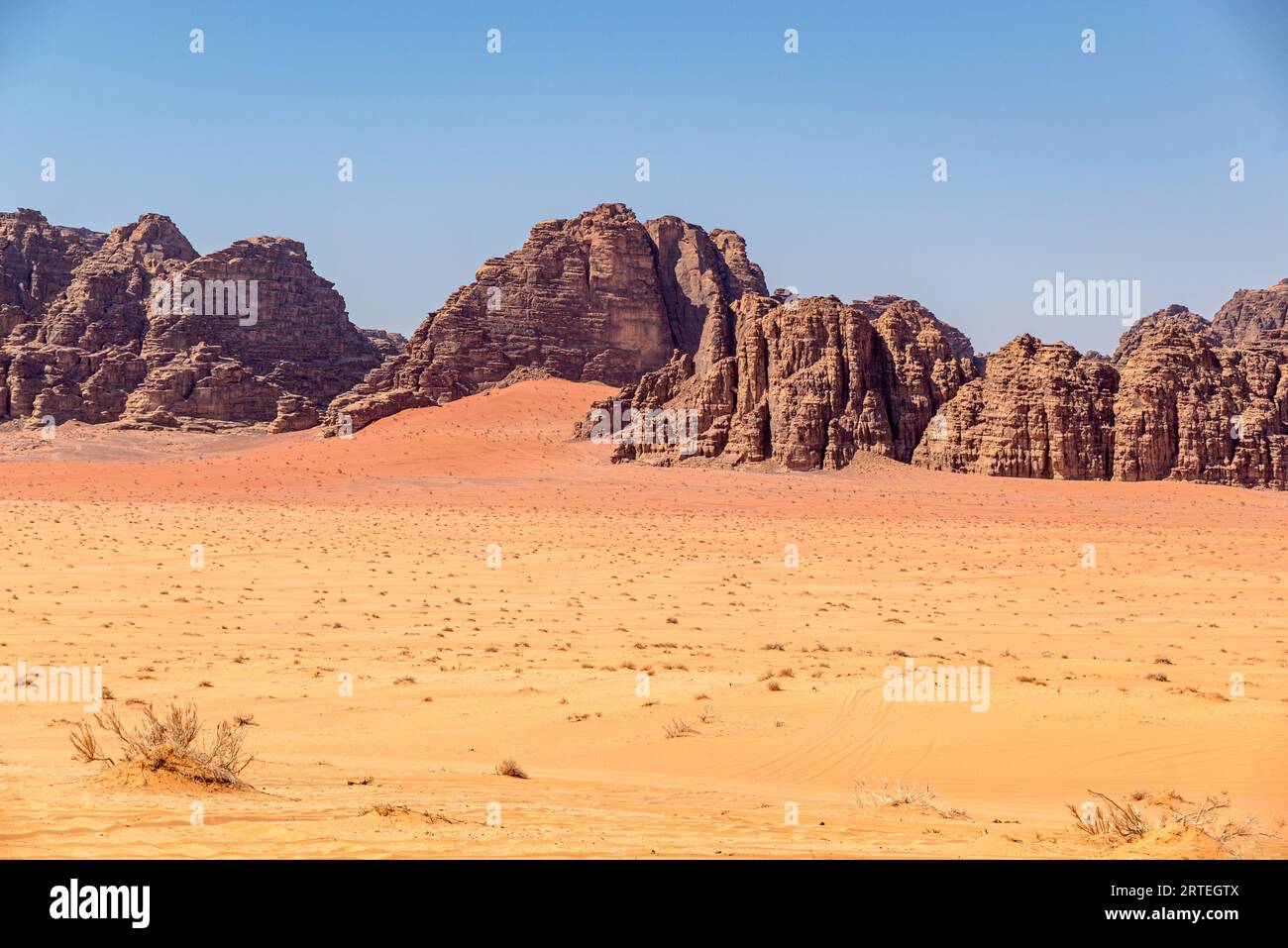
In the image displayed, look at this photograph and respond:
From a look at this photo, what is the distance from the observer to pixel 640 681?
15531mm

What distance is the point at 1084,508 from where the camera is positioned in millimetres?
53969

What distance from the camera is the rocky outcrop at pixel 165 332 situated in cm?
10794

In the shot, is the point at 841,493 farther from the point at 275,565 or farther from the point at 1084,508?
the point at 275,565

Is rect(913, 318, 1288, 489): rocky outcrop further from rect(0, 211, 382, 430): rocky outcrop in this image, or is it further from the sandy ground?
rect(0, 211, 382, 430): rocky outcrop

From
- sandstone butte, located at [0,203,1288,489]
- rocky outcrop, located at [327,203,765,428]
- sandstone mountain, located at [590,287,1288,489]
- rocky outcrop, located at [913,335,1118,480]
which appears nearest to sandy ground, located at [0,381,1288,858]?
rocky outcrop, located at [913,335,1118,480]

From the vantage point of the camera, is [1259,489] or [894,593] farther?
[1259,489]

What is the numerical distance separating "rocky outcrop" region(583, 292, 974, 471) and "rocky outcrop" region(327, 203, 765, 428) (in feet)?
108

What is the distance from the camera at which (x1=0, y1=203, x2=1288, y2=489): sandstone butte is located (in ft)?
214

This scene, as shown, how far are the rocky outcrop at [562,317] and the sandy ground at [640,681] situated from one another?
59.3m

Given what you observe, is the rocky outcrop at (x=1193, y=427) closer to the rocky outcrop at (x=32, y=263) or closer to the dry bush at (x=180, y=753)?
the dry bush at (x=180, y=753)

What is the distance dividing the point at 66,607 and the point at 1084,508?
149 feet

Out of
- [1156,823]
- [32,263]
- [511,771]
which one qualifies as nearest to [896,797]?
[1156,823]

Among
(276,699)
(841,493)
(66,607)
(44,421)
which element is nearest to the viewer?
(276,699)
